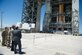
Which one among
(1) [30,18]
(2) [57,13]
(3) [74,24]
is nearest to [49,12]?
(2) [57,13]

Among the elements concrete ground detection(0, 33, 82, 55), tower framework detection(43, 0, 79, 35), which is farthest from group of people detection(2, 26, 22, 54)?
tower framework detection(43, 0, 79, 35)

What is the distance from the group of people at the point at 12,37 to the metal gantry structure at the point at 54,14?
51.1 m

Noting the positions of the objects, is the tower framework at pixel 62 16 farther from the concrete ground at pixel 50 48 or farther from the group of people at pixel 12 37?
the group of people at pixel 12 37

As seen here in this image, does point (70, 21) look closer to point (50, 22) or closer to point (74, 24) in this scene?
point (74, 24)

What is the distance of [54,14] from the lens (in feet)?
235

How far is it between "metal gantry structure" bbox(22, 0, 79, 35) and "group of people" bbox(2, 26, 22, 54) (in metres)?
51.1

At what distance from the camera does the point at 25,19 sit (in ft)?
235

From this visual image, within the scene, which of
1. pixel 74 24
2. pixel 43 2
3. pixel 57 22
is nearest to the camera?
pixel 74 24

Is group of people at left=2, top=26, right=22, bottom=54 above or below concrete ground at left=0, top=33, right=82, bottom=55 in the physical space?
above

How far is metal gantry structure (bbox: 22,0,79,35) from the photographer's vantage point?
65.6m

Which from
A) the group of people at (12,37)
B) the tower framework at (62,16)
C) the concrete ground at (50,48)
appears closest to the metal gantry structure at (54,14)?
the tower framework at (62,16)

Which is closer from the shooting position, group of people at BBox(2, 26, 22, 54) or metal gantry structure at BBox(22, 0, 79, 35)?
group of people at BBox(2, 26, 22, 54)

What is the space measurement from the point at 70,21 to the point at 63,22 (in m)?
2.75

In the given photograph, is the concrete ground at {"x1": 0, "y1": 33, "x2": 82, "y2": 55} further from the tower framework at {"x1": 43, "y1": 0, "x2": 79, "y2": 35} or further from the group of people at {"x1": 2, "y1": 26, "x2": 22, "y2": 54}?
the tower framework at {"x1": 43, "y1": 0, "x2": 79, "y2": 35}
